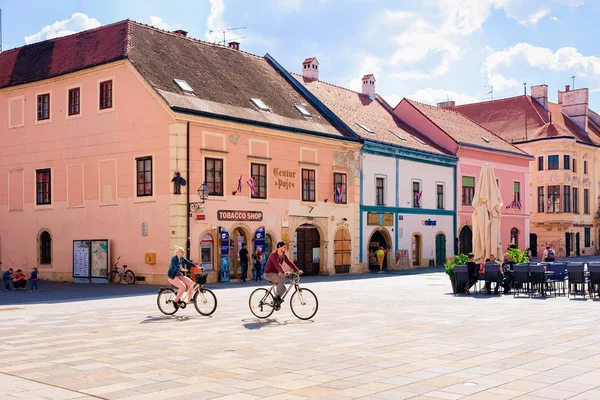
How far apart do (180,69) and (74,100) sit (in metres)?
4.76

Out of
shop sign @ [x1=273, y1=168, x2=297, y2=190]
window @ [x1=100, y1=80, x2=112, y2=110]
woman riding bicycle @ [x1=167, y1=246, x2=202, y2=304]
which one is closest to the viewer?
woman riding bicycle @ [x1=167, y1=246, x2=202, y2=304]

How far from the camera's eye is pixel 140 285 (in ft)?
90.9

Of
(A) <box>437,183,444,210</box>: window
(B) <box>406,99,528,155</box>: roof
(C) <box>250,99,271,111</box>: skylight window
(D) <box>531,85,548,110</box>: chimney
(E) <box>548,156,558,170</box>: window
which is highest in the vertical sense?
(D) <box>531,85,548,110</box>: chimney

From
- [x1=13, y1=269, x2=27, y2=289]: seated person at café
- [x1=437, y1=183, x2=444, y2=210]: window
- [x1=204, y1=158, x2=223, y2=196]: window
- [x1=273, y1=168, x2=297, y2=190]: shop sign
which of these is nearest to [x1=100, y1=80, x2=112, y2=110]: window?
[x1=204, y1=158, x2=223, y2=196]: window

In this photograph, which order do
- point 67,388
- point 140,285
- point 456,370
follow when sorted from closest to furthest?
point 67,388 < point 456,370 < point 140,285

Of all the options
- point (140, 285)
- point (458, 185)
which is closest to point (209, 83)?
point (140, 285)

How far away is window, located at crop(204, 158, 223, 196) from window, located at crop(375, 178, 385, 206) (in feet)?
37.9

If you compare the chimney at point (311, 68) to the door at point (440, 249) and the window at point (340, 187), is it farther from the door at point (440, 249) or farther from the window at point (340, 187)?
the door at point (440, 249)

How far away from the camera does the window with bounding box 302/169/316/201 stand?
33562 millimetres

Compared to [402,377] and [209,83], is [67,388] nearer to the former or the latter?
[402,377]

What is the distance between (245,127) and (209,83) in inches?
107

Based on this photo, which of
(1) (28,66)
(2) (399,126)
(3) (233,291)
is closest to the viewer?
(3) (233,291)

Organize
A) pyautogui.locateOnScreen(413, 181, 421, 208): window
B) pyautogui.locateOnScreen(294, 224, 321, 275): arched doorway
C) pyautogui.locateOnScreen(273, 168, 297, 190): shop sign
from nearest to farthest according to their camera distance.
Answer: pyautogui.locateOnScreen(273, 168, 297, 190): shop sign < pyautogui.locateOnScreen(294, 224, 321, 275): arched doorway < pyautogui.locateOnScreen(413, 181, 421, 208): window

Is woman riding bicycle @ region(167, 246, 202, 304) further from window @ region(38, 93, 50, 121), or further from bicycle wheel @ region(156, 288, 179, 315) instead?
window @ region(38, 93, 50, 121)
